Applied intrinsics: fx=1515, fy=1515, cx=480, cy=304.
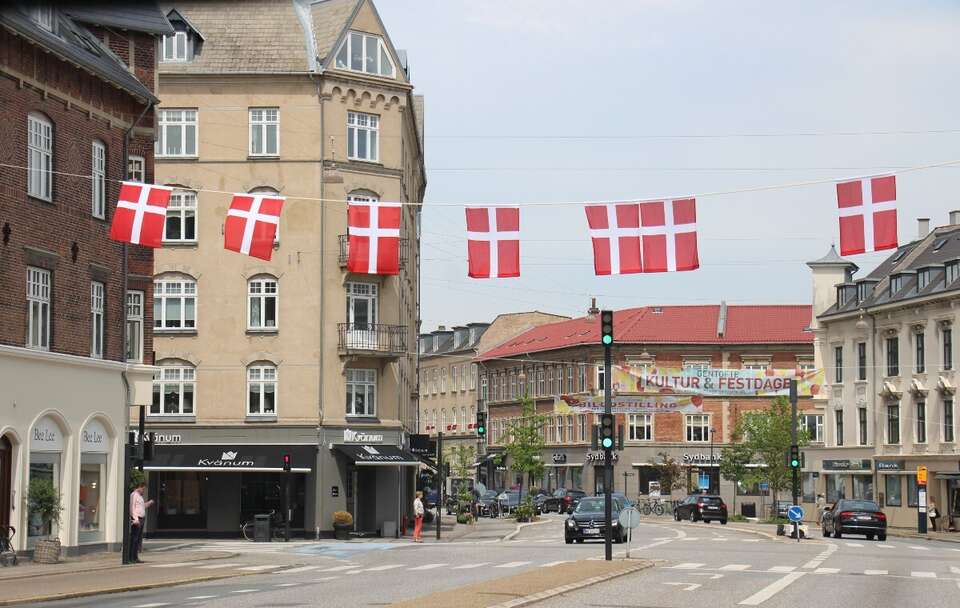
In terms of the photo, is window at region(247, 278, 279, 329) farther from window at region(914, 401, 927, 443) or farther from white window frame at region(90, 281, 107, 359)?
window at region(914, 401, 927, 443)

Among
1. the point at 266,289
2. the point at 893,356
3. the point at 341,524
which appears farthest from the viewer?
the point at 893,356

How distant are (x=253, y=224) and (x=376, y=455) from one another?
76.6 feet

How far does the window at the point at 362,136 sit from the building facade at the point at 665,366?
49.5 m

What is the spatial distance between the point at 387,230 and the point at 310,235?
23603 millimetres

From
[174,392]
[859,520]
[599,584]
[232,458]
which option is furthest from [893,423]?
[599,584]

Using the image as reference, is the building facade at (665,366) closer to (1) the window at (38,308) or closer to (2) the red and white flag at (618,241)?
(1) the window at (38,308)

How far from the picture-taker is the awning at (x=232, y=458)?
5159 centimetres

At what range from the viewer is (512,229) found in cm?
2914

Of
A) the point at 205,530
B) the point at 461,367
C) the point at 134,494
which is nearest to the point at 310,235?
the point at 205,530

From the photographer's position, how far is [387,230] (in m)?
30.2

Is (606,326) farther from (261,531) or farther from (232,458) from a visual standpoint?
(232,458)

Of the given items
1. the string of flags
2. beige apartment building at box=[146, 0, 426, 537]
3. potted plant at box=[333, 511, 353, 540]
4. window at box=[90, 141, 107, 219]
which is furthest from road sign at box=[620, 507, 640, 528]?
beige apartment building at box=[146, 0, 426, 537]

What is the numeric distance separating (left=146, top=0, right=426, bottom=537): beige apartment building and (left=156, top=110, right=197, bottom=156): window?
0.05 metres

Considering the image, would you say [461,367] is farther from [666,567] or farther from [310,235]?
[666,567]
